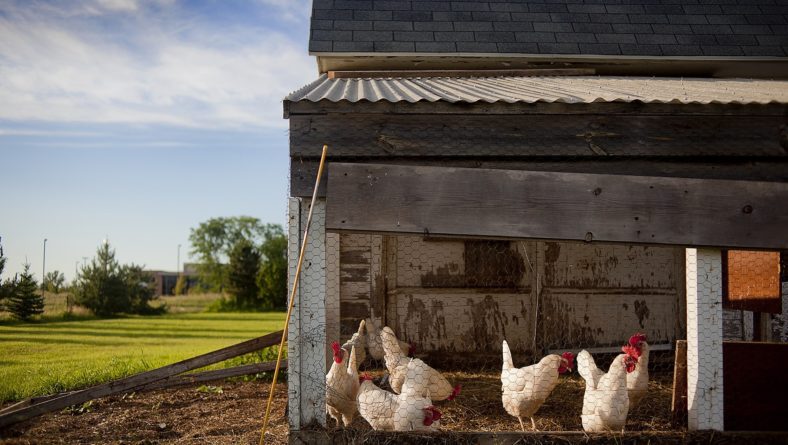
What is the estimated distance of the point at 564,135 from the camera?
15.6ft

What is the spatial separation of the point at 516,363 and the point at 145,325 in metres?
12.4

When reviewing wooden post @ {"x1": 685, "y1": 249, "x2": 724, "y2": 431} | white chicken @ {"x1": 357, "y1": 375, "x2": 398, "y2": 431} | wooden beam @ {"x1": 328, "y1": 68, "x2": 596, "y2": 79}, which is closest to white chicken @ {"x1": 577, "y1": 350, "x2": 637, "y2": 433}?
wooden post @ {"x1": 685, "y1": 249, "x2": 724, "y2": 431}

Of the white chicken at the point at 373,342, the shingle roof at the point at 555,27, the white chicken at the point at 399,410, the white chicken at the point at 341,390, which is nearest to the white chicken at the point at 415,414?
the white chicken at the point at 399,410

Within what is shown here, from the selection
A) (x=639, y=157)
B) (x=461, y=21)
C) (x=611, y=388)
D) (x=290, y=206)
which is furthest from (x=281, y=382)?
(x=461, y=21)

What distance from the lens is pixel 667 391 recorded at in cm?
658

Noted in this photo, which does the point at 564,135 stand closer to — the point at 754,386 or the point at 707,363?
the point at 707,363

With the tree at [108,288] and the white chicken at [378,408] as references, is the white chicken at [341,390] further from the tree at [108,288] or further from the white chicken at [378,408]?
the tree at [108,288]

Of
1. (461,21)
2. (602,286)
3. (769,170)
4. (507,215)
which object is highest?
(461,21)

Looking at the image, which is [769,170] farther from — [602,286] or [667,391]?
[602,286]

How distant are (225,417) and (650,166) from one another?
4.18 metres

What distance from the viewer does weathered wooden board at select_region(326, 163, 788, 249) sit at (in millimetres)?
4414

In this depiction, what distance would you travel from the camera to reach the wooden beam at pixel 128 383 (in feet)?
16.5

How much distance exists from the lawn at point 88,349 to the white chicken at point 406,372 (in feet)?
11.9

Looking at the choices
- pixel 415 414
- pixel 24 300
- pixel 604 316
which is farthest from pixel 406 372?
pixel 24 300
